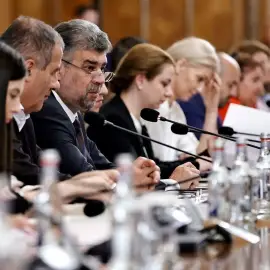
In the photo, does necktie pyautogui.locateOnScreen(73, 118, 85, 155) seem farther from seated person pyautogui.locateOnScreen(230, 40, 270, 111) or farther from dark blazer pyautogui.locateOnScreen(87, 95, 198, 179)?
seated person pyautogui.locateOnScreen(230, 40, 270, 111)

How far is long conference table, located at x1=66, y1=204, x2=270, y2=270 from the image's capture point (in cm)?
214

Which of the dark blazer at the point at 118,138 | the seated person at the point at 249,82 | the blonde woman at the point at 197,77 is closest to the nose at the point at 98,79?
the dark blazer at the point at 118,138

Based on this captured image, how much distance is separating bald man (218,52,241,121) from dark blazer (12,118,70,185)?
292cm

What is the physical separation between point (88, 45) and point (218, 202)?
1.40 meters

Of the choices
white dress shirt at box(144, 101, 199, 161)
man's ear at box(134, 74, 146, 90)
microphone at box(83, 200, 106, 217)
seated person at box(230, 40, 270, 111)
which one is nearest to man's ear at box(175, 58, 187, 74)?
white dress shirt at box(144, 101, 199, 161)

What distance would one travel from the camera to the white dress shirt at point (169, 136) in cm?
511

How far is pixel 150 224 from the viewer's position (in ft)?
6.06

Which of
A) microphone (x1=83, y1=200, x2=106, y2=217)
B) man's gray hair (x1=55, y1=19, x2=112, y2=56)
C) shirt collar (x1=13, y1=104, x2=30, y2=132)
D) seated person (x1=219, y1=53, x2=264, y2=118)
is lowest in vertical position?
seated person (x1=219, y1=53, x2=264, y2=118)

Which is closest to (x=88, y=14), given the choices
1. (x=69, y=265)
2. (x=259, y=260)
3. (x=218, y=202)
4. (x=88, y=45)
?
(x=88, y=45)

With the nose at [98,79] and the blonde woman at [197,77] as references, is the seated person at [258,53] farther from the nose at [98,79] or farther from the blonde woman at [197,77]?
the nose at [98,79]

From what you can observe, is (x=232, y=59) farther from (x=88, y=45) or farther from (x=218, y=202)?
(x=218, y=202)

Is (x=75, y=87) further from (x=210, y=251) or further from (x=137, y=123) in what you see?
(x=210, y=251)

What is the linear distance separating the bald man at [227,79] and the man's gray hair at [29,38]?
2.98 metres

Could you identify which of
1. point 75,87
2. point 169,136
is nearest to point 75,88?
point 75,87
